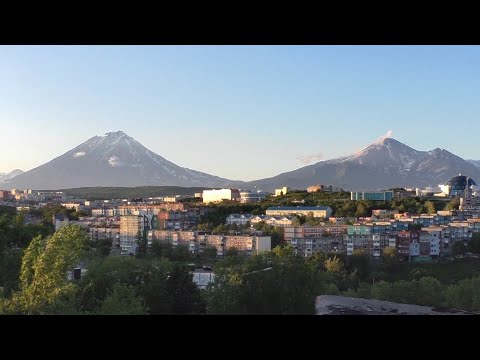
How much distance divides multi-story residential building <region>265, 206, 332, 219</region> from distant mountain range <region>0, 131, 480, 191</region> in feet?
7.86

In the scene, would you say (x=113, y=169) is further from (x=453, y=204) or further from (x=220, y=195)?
(x=453, y=204)

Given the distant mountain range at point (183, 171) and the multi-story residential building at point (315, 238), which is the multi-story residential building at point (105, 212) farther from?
the multi-story residential building at point (315, 238)

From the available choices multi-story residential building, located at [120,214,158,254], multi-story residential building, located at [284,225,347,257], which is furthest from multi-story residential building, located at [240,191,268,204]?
multi-story residential building, located at [284,225,347,257]

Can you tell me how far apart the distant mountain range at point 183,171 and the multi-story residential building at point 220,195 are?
11.3 inches

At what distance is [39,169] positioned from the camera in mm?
20859

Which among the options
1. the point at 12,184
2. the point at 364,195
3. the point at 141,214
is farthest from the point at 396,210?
the point at 12,184

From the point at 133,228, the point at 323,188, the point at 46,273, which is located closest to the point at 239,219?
the point at 133,228

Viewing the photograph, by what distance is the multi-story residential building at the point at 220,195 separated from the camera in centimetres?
2112

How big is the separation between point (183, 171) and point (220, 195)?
226 cm

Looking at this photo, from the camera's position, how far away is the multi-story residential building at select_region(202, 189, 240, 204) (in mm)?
21117
